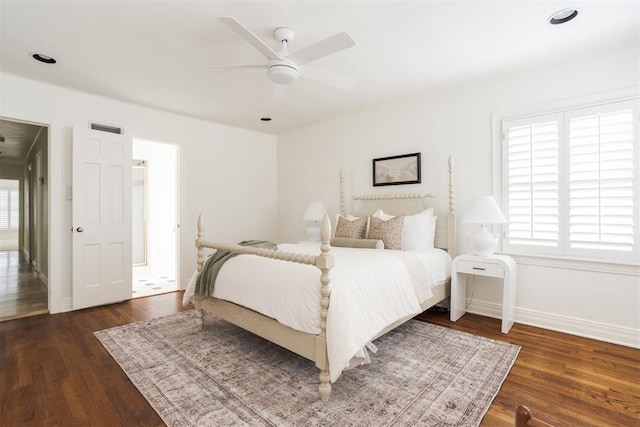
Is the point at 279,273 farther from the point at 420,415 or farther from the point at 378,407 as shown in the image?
the point at 420,415

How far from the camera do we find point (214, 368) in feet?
7.67

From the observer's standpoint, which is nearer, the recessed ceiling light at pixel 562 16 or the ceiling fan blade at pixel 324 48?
the ceiling fan blade at pixel 324 48

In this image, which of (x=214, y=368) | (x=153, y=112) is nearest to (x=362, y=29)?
(x=214, y=368)

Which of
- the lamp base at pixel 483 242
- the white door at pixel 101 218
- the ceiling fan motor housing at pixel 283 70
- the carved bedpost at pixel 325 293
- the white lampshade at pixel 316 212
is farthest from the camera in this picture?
the white lampshade at pixel 316 212

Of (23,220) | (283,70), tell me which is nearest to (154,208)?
(283,70)

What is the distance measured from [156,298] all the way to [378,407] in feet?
11.5

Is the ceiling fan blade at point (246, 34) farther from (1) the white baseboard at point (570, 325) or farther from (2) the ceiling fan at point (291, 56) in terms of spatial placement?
(1) the white baseboard at point (570, 325)

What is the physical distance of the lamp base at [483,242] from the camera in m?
3.19

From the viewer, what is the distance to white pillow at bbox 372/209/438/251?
3.49 metres

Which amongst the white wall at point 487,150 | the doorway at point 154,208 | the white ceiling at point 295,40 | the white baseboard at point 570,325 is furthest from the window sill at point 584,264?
the doorway at point 154,208

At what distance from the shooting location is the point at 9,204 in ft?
32.5

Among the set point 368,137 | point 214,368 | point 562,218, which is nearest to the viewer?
point 214,368

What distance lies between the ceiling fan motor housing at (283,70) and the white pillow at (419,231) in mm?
2051

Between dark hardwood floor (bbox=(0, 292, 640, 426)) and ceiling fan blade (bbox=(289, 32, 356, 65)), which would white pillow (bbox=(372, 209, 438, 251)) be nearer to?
dark hardwood floor (bbox=(0, 292, 640, 426))
